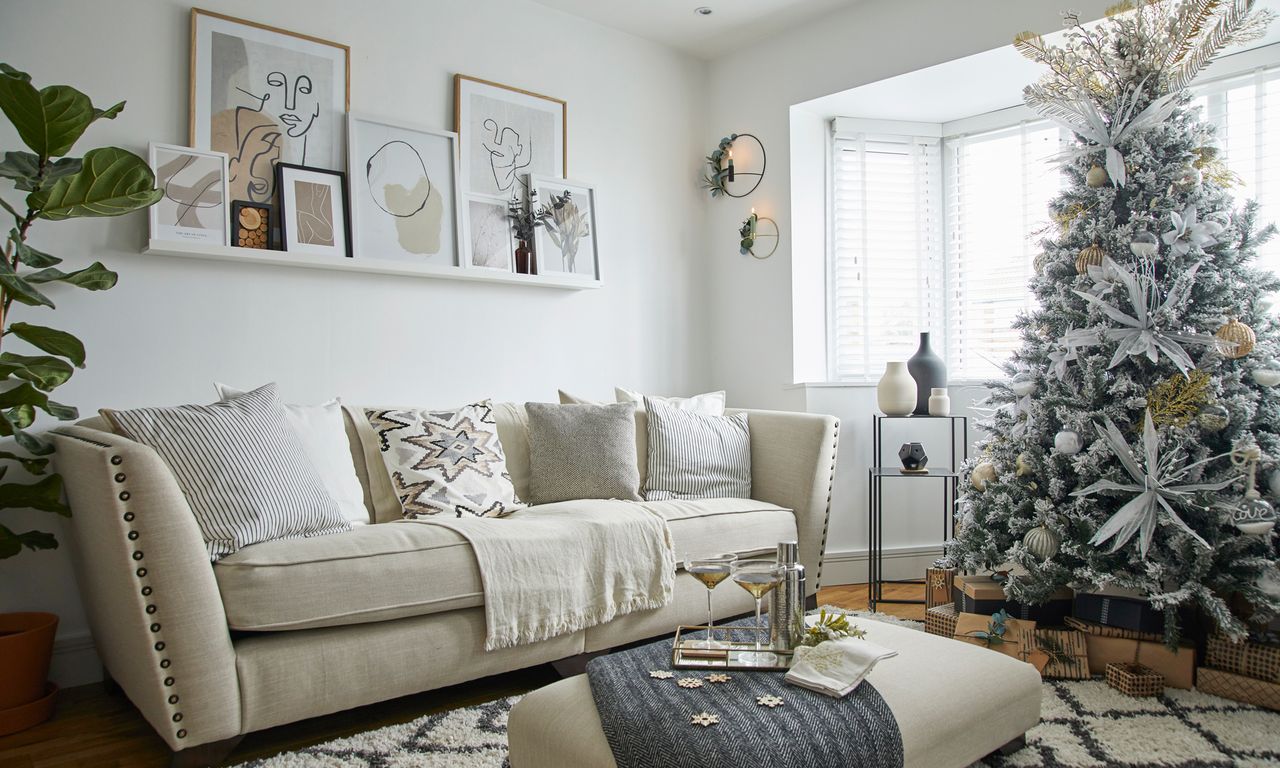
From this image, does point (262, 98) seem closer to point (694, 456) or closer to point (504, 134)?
point (504, 134)

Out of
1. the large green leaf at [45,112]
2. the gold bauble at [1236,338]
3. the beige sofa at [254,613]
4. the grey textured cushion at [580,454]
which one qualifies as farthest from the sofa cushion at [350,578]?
the gold bauble at [1236,338]

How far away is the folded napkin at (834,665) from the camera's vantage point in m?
1.68

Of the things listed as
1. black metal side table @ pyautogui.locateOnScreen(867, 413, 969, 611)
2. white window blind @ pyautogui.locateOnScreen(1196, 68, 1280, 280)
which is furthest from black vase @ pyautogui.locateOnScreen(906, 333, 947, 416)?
white window blind @ pyautogui.locateOnScreen(1196, 68, 1280, 280)

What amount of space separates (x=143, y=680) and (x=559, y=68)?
299cm

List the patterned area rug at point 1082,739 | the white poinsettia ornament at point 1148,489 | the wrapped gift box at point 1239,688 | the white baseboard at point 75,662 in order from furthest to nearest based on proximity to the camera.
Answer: the white baseboard at point 75,662, the white poinsettia ornament at point 1148,489, the wrapped gift box at point 1239,688, the patterned area rug at point 1082,739

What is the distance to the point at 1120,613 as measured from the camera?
2.65 meters

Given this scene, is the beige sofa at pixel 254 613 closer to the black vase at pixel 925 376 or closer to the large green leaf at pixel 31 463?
the large green leaf at pixel 31 463

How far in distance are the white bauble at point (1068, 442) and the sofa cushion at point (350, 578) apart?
5.90ft

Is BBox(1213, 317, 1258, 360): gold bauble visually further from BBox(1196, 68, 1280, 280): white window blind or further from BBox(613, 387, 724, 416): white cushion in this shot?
BBox(613, 387, 724, 416): white cushion

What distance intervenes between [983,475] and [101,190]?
2.89 meters

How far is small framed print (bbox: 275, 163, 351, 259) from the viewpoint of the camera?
3.05 metres

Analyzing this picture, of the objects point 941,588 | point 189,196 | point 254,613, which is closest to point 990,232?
point 941,588

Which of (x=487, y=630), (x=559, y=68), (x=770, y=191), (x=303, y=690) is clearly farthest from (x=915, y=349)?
(x=303, y=690)

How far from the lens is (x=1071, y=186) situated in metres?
2.90
